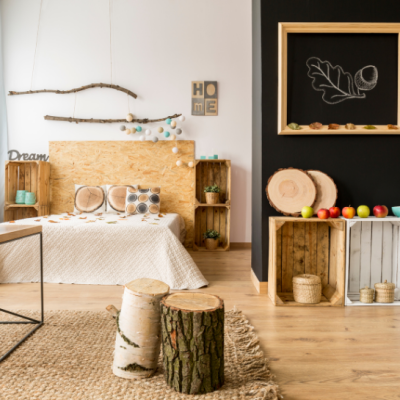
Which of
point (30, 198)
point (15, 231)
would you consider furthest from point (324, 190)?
point (30, 198)

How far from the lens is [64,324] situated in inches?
77.7

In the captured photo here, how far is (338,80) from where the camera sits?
2535 millimetres

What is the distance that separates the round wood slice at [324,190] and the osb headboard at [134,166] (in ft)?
7.84

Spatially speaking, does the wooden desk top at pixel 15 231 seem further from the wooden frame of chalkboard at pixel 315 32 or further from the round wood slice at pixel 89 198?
the round wood slice at pixel 89 198

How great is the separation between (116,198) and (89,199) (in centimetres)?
35

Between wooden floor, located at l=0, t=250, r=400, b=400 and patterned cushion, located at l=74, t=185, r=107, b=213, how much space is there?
5.46 ft

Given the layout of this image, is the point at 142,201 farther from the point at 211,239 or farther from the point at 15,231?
the point at 15,231

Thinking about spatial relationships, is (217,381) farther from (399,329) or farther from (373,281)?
(373,281)

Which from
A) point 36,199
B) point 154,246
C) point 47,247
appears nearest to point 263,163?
point 154,246

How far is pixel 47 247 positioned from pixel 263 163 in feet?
6.33

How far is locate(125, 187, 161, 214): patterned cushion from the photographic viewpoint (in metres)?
4.23

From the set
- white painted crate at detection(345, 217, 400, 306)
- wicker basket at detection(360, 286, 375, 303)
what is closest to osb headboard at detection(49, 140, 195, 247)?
white painted crate at detection(345, 217, 400, 306)

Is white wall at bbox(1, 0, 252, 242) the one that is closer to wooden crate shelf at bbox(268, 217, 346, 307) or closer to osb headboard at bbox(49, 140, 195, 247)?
osb headboard at bbox(49, 140, 195, 247)

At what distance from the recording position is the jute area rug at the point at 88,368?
129 cm
